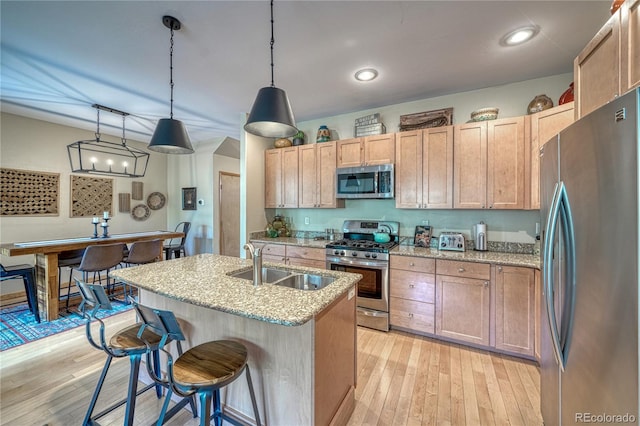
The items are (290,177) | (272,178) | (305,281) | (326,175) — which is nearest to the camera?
(305,281)

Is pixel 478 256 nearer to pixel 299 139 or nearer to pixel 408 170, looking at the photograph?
pixel 408 170

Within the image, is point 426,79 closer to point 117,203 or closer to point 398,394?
point 398,394

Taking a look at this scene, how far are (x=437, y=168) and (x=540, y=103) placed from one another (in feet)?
3.51

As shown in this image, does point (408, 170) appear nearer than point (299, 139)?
Yes

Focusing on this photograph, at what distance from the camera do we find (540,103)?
2520 millimetres

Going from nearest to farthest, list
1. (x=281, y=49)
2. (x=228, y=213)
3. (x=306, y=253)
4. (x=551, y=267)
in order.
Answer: (x=551, y=267) < (x=281, y=49) < (x=306, y=253) < (x=228, y=213)

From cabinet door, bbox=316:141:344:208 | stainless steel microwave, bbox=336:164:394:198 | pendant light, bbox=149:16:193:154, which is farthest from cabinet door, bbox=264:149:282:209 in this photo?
pendant light, bbox=149:16:193:154

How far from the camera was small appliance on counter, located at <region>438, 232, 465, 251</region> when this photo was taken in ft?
9.29

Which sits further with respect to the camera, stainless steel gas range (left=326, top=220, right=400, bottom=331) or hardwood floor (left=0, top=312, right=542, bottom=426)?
stainless steel gas range (left=326, top=220, right=400, bottom=331)

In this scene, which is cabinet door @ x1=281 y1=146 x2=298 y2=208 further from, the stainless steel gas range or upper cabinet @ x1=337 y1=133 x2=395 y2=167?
the stainless steel gas range

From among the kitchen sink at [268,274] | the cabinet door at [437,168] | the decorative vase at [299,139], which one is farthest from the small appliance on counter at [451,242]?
the decorative vase at [299,139]

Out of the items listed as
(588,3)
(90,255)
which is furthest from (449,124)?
(90,255)

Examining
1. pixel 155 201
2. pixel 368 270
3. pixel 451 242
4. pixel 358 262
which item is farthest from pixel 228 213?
pixel 451 242

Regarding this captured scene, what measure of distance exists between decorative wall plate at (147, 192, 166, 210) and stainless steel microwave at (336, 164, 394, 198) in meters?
4.26
